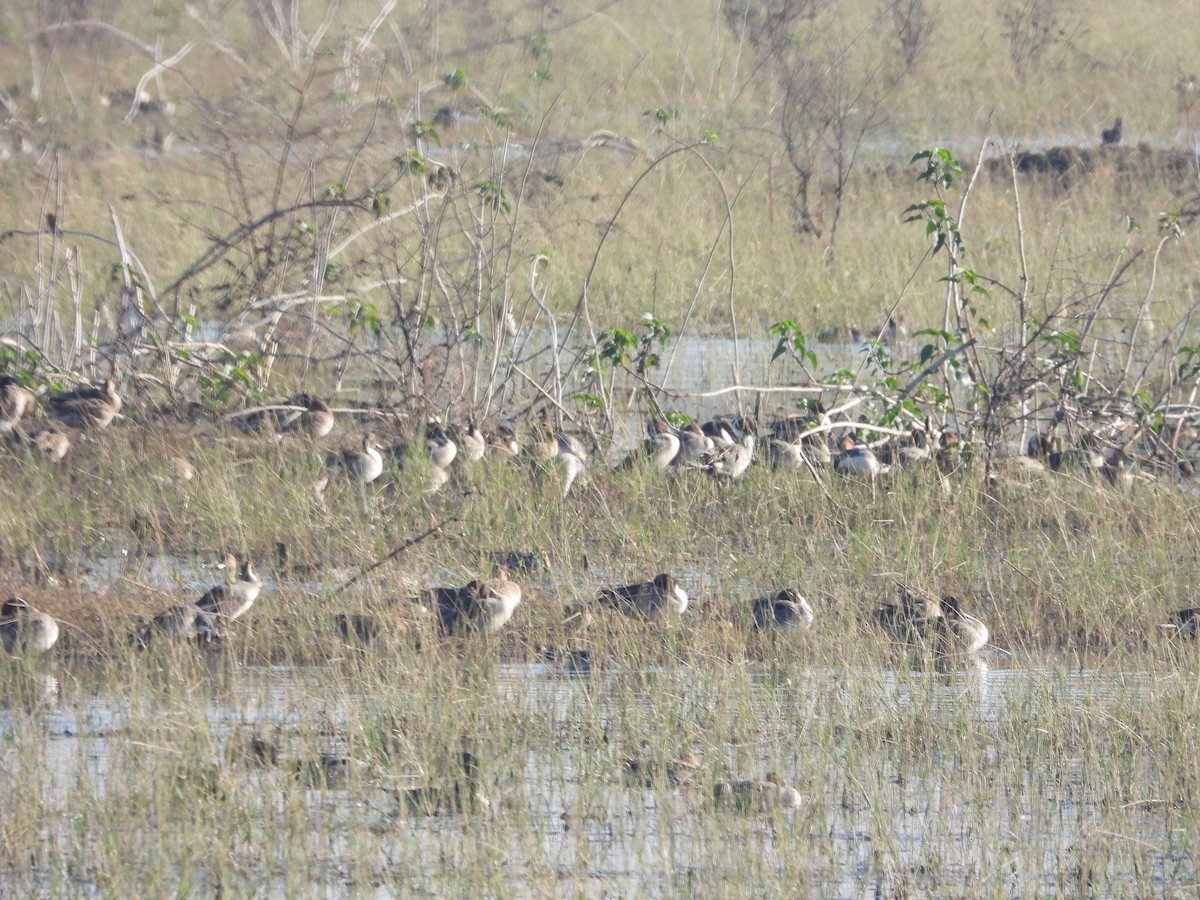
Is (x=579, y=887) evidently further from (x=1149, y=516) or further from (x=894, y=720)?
(x=1149, y=516)

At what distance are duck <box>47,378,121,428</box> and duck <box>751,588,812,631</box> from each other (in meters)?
3.18

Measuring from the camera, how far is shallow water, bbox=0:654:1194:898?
3.31 metres

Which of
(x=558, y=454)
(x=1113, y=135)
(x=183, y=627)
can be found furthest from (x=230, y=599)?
(x=1113, y=135)

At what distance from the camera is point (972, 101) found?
19.8 metres

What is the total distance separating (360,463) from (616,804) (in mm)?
3008

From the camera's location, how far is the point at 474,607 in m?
4.80

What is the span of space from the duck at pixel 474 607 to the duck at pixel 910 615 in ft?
3.73

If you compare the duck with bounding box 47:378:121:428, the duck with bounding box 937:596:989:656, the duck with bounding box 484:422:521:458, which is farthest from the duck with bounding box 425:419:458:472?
the duck with bounding box 937:596:989:656

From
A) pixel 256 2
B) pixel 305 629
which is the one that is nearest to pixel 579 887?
pixel 305 629

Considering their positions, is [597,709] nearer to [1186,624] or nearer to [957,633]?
[957,633]

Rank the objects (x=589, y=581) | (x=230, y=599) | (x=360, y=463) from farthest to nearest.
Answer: (x=360, y=463), (x=589, y=581), (x=230, y=599)

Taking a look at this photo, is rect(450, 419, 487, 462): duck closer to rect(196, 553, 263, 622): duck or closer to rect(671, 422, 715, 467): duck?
rect(671, 422, 715, 467): duck

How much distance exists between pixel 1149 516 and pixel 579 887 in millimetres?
3762

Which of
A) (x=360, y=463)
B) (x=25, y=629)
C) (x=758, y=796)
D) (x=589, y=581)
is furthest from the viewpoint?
(x=360, y=463)
